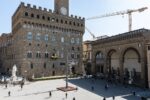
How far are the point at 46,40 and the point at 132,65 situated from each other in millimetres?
22473

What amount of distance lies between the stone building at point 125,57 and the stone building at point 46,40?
260 inches

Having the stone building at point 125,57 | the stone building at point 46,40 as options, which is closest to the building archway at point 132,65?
the stone building at point 125,57

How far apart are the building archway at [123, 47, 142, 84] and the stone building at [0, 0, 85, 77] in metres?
14.0

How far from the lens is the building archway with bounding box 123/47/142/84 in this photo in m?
38.3

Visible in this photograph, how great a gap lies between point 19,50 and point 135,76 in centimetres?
2863

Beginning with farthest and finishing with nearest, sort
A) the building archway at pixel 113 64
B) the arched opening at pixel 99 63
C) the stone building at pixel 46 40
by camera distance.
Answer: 1. the arched opening at pixel 99 63
2. the stone building at pixel 46 40
3. the building archway at pixel 113 64

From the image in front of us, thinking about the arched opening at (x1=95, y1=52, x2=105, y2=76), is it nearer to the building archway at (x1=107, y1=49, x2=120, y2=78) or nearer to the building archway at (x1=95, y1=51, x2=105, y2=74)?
the building archway at (x1=95, y1=51, x2=105, y2=74)

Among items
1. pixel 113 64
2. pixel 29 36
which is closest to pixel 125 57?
pixel 113 64

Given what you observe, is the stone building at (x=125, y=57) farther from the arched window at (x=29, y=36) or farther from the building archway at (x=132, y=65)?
the arched window at (x=29, y=36)


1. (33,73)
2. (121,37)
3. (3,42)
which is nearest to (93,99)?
(121,37)

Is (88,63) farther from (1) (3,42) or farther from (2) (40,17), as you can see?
(1) (3,42)

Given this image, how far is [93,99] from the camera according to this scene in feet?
86.9

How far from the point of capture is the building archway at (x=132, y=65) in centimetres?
3830

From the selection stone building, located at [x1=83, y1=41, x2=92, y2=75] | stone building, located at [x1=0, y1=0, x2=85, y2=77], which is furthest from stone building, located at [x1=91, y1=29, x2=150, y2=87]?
stone building, located at [x1=83, y1=41, x2=92, y2=75]
